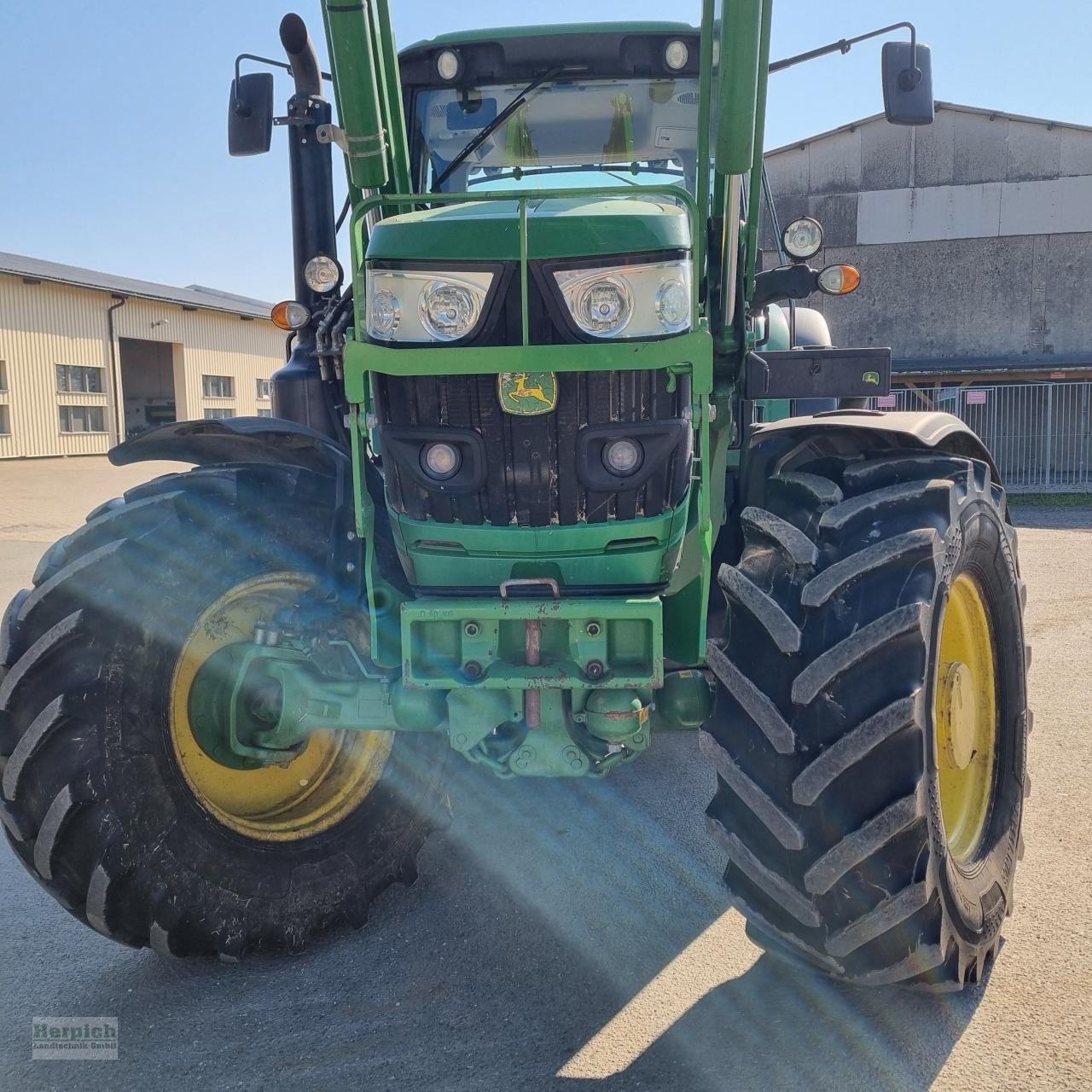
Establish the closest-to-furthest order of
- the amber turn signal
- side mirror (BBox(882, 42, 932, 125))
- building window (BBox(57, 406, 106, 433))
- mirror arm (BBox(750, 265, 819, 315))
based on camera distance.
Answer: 1. side mirror (BBox(882, 42, 932, 125))
2. mirror arm (BBox(750, 265, 819, 315))
3. the amber turn signal
4. building window (BBox(57, 406, 106, 433))

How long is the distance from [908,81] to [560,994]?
3070 mm

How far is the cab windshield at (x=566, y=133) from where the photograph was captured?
14.0 feet

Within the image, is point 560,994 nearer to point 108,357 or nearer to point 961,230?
point 961,230

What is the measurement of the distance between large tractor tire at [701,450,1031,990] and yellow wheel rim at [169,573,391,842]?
1.40 m

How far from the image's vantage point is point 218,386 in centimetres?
3478

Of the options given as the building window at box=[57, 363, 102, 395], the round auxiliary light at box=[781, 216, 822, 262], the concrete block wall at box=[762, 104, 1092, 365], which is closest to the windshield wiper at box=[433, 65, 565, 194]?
the round auxiliary light at box=[781, 216, 822, 262]

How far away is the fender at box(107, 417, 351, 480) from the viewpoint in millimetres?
3404

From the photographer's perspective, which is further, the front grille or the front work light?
the front work light

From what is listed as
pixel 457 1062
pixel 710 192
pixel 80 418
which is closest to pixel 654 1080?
pixel 457 1062

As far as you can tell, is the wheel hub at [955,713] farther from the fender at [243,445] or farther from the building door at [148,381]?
the building door at [148,381]

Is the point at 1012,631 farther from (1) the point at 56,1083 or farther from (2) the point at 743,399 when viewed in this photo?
(1) the point at 56,1083

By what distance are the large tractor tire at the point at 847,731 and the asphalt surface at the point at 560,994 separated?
0.23 m

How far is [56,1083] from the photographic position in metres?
2.71

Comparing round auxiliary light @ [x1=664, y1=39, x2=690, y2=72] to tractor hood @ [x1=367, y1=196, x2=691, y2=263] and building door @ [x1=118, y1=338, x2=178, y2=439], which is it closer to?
tractor hood @ [x1=367, y1=196, x2=691, y2=263]
